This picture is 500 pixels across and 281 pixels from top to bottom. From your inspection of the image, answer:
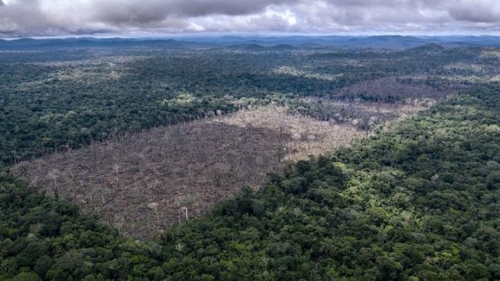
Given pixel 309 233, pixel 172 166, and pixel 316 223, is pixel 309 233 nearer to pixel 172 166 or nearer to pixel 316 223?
pixel 316 223

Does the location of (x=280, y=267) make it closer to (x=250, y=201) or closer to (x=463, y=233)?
(x=250, y=201)

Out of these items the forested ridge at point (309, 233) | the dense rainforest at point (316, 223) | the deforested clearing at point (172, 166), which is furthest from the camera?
the deforested clearing at point (172, 166)

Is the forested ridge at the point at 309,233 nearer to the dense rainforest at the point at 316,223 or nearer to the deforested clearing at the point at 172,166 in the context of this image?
the dense rainforest at the point at 316,223

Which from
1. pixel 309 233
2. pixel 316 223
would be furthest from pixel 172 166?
pixel 309 233

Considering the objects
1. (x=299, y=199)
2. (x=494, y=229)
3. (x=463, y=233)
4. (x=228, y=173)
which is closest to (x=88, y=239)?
(x=299, y=199)

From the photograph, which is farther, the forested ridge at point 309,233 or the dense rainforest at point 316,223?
the dense rainforest at point 316,223

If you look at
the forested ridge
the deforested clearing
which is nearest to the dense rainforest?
the forested ridge

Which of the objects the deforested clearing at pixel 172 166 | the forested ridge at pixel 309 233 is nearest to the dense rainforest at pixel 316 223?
the forested ridge at pixel 309 233
